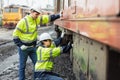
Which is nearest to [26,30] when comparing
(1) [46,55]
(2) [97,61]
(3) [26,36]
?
(3) [26,36]

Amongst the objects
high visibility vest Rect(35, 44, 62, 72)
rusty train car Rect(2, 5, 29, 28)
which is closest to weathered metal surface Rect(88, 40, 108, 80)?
high visibility vest Rect(35, 44, 62, 72)

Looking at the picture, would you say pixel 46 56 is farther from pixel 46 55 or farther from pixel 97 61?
pixel 97 61

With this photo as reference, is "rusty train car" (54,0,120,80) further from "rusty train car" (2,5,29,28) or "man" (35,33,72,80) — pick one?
"rusty train car" (2,5,29,28)

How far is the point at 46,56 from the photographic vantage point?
17.8 feet

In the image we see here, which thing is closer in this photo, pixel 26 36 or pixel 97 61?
pixel 97 61

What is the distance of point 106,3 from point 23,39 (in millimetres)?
4099

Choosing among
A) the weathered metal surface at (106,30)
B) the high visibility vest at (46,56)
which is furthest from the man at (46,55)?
the weathered metal surface at (106,30)

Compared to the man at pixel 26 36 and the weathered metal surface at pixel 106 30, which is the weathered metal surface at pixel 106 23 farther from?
the man at pixel 26 36

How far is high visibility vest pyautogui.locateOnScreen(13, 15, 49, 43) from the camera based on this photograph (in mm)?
6602

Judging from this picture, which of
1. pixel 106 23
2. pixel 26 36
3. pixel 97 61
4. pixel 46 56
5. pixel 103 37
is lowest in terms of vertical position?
pixel 46 56

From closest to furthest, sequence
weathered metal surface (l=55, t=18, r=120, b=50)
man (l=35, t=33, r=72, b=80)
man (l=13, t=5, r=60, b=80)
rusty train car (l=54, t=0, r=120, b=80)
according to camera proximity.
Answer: weathered metal surface (l=55, t=18, r=120, b=50)
rusty train car (l=54, t=0, r=120, b=80)
man (l=35, t=33, r=72, b=80)
man (l=13, t=5, r=60, b=80)

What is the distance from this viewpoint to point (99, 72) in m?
4.02

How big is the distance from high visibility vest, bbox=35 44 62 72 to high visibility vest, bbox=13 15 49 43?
130 centimetres

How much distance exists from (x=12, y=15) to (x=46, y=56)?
1220 inches
